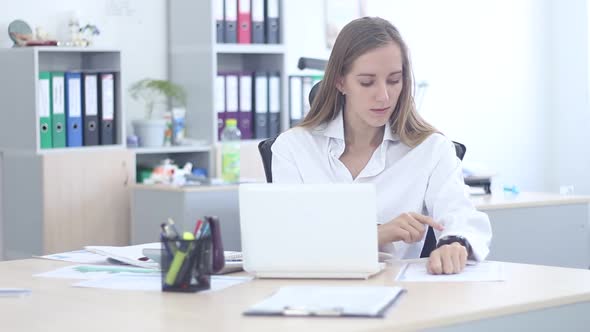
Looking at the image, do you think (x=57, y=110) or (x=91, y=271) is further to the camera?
(x=57, y=110)

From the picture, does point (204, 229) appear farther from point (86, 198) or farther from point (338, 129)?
point (86, 198)

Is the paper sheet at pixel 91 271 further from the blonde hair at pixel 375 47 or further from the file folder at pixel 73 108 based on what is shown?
the file folder at pixel 73 108

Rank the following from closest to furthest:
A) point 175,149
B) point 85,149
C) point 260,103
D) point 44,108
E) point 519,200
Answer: point 519,200, point 44,108, point 85,149, point 175,149, point 260,103

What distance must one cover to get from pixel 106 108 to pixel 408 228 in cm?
235

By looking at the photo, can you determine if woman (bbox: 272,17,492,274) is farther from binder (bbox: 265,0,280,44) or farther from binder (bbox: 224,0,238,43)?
binder (bbox: 265,0,280,44)

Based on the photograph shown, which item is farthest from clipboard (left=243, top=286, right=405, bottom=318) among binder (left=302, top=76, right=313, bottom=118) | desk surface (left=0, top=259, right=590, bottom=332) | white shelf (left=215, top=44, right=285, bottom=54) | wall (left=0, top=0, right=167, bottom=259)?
binder (left=302, top=76, right=313, bottom=118)

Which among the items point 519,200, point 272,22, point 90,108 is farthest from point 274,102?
point 519,200

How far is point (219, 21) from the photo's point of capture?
4488mm

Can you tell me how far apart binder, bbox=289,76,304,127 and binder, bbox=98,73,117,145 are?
0.92m

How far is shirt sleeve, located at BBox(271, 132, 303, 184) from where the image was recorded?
8.22 ft

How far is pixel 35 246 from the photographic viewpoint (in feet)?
13.3

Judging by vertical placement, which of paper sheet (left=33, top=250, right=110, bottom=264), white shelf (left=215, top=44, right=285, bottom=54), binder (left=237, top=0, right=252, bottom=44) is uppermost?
binder (left=237, top=0, right=252, bottom=44)

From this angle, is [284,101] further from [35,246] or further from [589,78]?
[589,78]

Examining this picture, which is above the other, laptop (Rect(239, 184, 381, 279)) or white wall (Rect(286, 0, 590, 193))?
white wall (Rect(286, 0, 590, 193))
